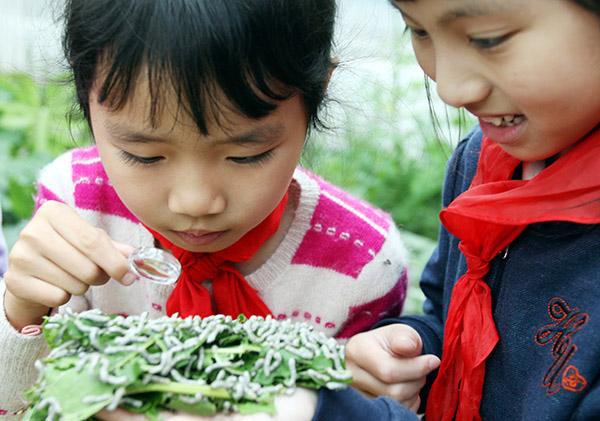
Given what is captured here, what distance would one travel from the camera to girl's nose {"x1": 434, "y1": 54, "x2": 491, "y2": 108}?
4.17 feet

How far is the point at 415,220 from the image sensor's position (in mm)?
3746

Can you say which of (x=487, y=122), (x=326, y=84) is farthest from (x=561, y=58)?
(x=326, y=84)

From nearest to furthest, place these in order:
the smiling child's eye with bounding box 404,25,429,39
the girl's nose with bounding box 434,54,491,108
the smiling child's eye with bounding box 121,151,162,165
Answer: the girl's nose with bounding box 434,54,491,108
the smiling child's eye with bounding box 404,25,429,39
the smiling child's eye with bounding box 121,151,162,165

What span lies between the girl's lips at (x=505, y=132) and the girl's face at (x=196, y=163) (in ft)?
1.48

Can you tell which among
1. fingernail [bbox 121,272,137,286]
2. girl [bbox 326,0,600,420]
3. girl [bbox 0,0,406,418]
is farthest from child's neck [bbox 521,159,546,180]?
fingernail [bbox 121,272,137,286]

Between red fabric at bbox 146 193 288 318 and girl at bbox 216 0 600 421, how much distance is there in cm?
34

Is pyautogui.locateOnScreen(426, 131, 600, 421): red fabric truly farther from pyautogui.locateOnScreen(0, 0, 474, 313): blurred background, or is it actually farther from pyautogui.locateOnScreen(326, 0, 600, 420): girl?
pyautogui.locateOnScreen(0, 0, 474, 313): blurred background

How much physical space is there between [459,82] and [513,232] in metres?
0.43

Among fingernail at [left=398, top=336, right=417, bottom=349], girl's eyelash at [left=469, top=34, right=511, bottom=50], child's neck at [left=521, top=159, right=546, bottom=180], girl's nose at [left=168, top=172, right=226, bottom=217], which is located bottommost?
fingernail at [left=398, top=336, right=417, bottom=349]

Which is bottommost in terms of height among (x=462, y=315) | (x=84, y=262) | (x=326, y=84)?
(x=462, y=315)

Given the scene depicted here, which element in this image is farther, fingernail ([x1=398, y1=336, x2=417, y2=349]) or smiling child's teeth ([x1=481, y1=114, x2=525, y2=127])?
fingernail ([x1=398, y1=336, x2=417, y2=349])

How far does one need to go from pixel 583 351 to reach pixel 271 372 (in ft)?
1.99

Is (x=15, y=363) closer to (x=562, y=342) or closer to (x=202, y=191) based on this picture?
(x=202, y=191)

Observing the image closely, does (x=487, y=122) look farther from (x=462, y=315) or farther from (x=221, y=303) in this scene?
(x=221, y=303)
